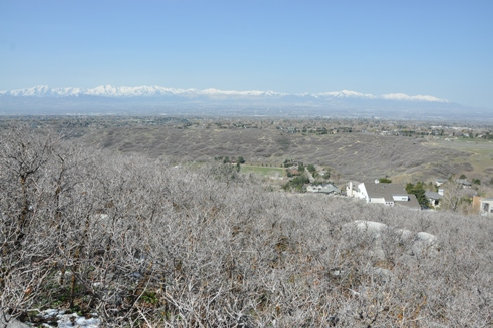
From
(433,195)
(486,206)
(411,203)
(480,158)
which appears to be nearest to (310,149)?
(480,158)

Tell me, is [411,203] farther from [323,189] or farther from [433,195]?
[323,189]

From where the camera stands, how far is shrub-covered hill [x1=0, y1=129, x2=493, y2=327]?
21.0 feet

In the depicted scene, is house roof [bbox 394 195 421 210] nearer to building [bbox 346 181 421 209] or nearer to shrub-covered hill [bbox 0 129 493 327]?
building [bbox 346 181 421 209]

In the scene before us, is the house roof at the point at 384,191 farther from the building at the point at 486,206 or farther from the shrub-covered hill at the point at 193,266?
the shrub-covered hill at the point at 193,266

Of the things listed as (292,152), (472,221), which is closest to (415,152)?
(292,152)

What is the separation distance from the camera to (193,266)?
788 cm

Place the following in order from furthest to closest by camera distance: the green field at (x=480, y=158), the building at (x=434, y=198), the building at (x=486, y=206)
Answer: the green field at (x=480, y=158) → the building at (x=434, y=198) → the building at (x=486, y=206)

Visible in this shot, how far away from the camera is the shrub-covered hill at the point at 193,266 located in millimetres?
6395

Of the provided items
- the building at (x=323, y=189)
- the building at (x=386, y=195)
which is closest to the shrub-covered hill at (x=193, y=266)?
the building at (x=386, y=195)

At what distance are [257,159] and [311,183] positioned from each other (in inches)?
947

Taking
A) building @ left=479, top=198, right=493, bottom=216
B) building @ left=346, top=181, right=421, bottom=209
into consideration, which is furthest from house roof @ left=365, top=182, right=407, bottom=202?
building @ left=479, top=198, right=493, bottom=216

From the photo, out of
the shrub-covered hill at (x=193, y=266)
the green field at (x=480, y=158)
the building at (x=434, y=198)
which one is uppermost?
the shrub-covered hill at (x=193, y=266)

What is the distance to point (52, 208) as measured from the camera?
10000mm

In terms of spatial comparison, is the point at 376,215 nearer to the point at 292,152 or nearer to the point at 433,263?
the point at 433,263
